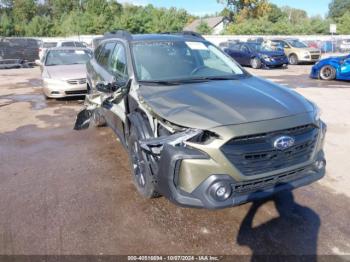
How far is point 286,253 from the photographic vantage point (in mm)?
3076

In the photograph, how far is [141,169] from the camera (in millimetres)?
3861

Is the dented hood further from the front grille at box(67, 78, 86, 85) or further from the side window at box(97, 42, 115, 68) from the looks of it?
the front grille at box(67, 78, 86, 85)

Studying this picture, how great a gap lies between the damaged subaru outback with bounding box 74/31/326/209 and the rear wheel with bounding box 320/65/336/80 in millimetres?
10398

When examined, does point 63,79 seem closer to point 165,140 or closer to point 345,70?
point 165,140

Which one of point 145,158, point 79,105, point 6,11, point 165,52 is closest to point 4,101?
point 79,105

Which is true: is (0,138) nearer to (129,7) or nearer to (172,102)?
(172,102)

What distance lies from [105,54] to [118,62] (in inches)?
44.1

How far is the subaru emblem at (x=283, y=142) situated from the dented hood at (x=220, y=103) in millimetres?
210

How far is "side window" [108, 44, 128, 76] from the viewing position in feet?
15.2

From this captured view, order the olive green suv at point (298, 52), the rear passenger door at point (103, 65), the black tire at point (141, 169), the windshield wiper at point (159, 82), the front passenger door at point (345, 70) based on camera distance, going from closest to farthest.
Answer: the black tire at point (141, 169) → the windshield wiper at point (159, 82) → the rear passenger door at point (103, 65) → the front passenger door at point (345, 70) → the olive green suv at point (298, 52)

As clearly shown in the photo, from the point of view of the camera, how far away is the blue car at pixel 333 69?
1302cm

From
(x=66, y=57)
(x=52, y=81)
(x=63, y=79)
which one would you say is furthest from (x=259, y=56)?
(x=52, y=81)

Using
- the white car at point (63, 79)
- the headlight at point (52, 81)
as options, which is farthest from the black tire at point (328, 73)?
the headlight at point (52, 81)

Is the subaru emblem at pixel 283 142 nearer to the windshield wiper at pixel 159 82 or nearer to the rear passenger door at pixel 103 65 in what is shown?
the windshield wiper at pixel 159 82
